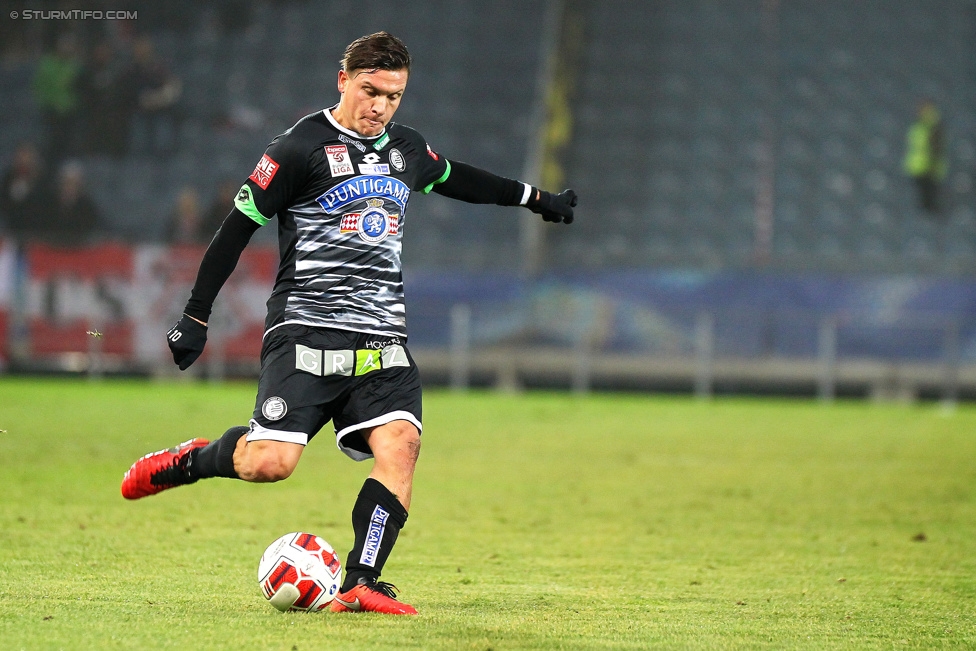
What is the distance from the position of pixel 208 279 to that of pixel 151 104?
19565 mm

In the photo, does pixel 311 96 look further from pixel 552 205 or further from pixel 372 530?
pixel 372 530

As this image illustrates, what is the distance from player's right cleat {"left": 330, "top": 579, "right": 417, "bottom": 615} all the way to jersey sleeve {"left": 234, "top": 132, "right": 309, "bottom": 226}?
1.35 metres

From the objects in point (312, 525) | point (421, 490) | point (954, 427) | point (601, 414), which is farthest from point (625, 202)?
point (312, 525)

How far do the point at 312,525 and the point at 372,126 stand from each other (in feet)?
9.66

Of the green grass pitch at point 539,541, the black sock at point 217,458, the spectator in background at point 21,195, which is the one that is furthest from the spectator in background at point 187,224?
the black sock at point 217,458

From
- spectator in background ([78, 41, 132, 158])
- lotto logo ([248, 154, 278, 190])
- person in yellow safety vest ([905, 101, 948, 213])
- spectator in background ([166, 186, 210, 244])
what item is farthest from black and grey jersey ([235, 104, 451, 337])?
spectator in background ([78, 41, 132, 158])

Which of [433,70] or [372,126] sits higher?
[433,70]

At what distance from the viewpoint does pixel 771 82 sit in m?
23.2

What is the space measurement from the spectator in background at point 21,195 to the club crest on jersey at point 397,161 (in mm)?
18553

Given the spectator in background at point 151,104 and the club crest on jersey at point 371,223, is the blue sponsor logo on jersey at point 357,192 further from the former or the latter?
the spectator in background at point 151,104

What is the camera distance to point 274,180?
16.5 ft

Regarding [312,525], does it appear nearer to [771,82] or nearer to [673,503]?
[673,503]

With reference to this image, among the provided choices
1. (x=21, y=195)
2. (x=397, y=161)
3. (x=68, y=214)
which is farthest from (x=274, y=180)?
(x=21, y=195)

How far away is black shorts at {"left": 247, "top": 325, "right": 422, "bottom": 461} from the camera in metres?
5.00
